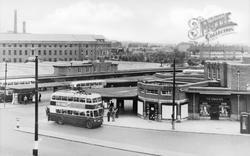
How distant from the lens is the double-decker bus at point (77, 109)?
119 ft

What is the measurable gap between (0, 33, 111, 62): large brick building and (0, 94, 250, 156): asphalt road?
78.4 metres

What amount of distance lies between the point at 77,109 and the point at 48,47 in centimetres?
8438

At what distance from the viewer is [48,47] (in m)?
119

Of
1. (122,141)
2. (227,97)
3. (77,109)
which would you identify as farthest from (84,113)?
(227,97)

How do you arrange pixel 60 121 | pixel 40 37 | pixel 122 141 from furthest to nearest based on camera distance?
pixel 40 37 → pixel 60 121 → pixel 122 141

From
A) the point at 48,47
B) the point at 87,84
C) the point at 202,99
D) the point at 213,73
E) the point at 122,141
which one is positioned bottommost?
the point at 122,141

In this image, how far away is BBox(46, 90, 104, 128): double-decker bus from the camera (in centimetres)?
3641

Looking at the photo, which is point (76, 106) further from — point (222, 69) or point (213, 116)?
point (222, 69)

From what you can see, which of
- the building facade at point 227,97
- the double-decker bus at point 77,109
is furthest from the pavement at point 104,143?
the building facade at point 227,97

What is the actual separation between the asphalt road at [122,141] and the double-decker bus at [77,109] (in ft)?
2.64

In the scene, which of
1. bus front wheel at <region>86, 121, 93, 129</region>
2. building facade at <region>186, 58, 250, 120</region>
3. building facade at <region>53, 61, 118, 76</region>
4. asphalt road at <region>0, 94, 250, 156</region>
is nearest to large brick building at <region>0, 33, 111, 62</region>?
building facade at <region>53, 61, 118, 76</region>

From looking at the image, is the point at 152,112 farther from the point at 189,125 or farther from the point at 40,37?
the point at 40,37

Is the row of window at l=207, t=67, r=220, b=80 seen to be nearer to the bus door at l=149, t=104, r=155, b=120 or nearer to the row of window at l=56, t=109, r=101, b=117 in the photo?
the bus door at l=149, t=104, r=155, b=120

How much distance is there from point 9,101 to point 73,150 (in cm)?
3359
